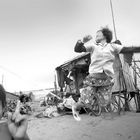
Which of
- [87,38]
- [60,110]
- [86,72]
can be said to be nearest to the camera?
[87,38]

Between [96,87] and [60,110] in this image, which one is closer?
[96,87]

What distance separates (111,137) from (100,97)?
1.04 metres

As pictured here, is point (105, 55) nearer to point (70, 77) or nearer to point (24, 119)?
point (24, 119)

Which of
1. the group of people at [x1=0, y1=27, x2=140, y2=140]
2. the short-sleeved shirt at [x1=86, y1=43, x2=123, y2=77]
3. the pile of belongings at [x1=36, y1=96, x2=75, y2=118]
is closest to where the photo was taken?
the group of people at [x1=0, y1=27, x2=140, y2=140]

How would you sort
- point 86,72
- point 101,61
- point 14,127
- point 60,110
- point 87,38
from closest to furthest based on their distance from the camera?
point 14,127
point 87,38
point 101,61
point 60,110
point 86,72

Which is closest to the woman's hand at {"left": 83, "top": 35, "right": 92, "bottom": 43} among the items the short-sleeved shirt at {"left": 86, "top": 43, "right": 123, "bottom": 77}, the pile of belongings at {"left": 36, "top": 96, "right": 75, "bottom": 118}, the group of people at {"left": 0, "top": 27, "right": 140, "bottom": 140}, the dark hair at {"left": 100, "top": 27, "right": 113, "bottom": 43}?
the group of people at {"left": 0, "top": 27, "right": 140, "bottom": 140}

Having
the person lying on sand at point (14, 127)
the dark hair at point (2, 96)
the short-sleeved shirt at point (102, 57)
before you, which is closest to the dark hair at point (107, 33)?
the short-sleeved shirt at point (102, 57)

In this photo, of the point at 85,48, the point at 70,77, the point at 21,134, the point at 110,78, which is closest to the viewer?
the point at 21,134

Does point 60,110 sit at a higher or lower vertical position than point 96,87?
lower

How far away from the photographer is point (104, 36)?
4.25 meters

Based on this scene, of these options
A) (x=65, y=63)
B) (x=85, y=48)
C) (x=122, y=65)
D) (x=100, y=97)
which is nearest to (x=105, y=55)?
(x=85, y=48)

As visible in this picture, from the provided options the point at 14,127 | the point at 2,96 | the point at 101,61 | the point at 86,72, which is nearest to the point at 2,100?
the point at 2,96

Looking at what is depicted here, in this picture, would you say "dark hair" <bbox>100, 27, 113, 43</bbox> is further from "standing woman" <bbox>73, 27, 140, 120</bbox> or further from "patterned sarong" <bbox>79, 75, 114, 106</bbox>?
"patterned sarong" <bbox>79, 75, 114, 106</bbox>

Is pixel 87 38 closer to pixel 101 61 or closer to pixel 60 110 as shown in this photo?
pixel 101 61
